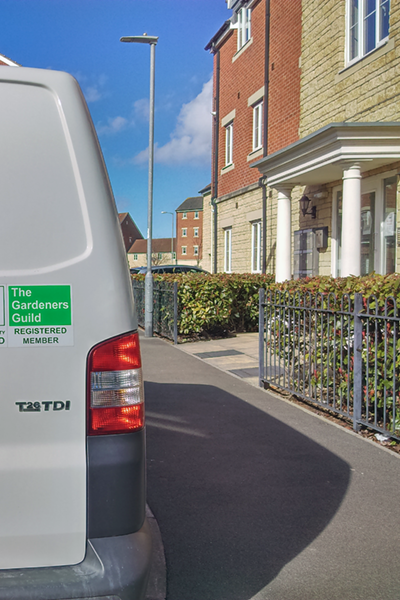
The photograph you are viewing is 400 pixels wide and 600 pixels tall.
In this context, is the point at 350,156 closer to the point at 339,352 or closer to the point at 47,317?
the point at 339,352

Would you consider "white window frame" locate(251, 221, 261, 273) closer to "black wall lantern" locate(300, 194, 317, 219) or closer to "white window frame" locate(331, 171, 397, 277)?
"black wall lantern" locate(300, 194, 317, 219)

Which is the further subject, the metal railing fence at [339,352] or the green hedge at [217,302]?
the green hedge at [217,302]

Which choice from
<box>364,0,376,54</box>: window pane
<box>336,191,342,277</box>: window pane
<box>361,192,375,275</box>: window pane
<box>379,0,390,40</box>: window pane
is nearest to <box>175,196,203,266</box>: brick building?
<box>336,191,342,277</box>: window pane

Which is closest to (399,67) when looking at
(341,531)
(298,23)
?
(298,23)

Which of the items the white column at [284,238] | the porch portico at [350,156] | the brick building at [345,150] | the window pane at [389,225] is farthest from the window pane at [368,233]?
the white column at [284,238]

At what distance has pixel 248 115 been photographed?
17.4 m

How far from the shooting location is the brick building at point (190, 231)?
9969 cm

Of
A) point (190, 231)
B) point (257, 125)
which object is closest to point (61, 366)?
point (257, 125)

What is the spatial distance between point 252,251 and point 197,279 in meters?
5.25

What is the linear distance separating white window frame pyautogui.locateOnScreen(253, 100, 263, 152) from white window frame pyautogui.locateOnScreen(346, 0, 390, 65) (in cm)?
516

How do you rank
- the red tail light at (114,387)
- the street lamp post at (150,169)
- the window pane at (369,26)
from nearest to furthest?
the red tail light at (114,387) < the window pane at (369,26) < the street lamp post at (150,169)

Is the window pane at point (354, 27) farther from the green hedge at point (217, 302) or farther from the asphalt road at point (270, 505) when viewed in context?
the asphalt road at point (270, 505)

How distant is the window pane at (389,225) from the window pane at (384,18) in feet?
8.91

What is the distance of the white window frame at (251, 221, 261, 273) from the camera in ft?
54.6
